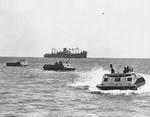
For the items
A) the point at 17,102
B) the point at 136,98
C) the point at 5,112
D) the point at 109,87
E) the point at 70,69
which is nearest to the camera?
the point at 5,112

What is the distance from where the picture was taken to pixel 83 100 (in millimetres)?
39094

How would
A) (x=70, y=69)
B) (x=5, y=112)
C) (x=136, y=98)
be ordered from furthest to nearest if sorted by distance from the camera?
(x=70, y=69) < (x=136, y=98) < (x=5, y=112)

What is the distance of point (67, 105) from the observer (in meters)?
35.5

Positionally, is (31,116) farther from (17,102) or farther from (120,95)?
(120,95)

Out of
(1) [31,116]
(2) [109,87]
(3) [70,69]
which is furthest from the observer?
(3) [70,69]

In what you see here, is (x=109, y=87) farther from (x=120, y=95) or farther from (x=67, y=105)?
(x=67, y=105)

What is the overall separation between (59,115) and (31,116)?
7.88 ft

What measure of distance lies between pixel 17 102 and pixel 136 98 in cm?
1366

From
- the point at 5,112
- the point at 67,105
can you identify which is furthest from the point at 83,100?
the point at 5,112

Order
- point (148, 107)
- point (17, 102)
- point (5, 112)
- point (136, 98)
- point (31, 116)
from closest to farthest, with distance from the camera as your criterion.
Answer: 1. point (31, 116)
2. point (5, 112)
3. point (148, 107)
4. point (17, 102)
5. point (136, 98)

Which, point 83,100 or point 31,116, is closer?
point 31,116

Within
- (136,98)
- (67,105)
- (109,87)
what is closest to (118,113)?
(67,105)

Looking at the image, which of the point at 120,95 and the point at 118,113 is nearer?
the point at 118,113

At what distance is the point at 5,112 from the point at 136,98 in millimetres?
16186
